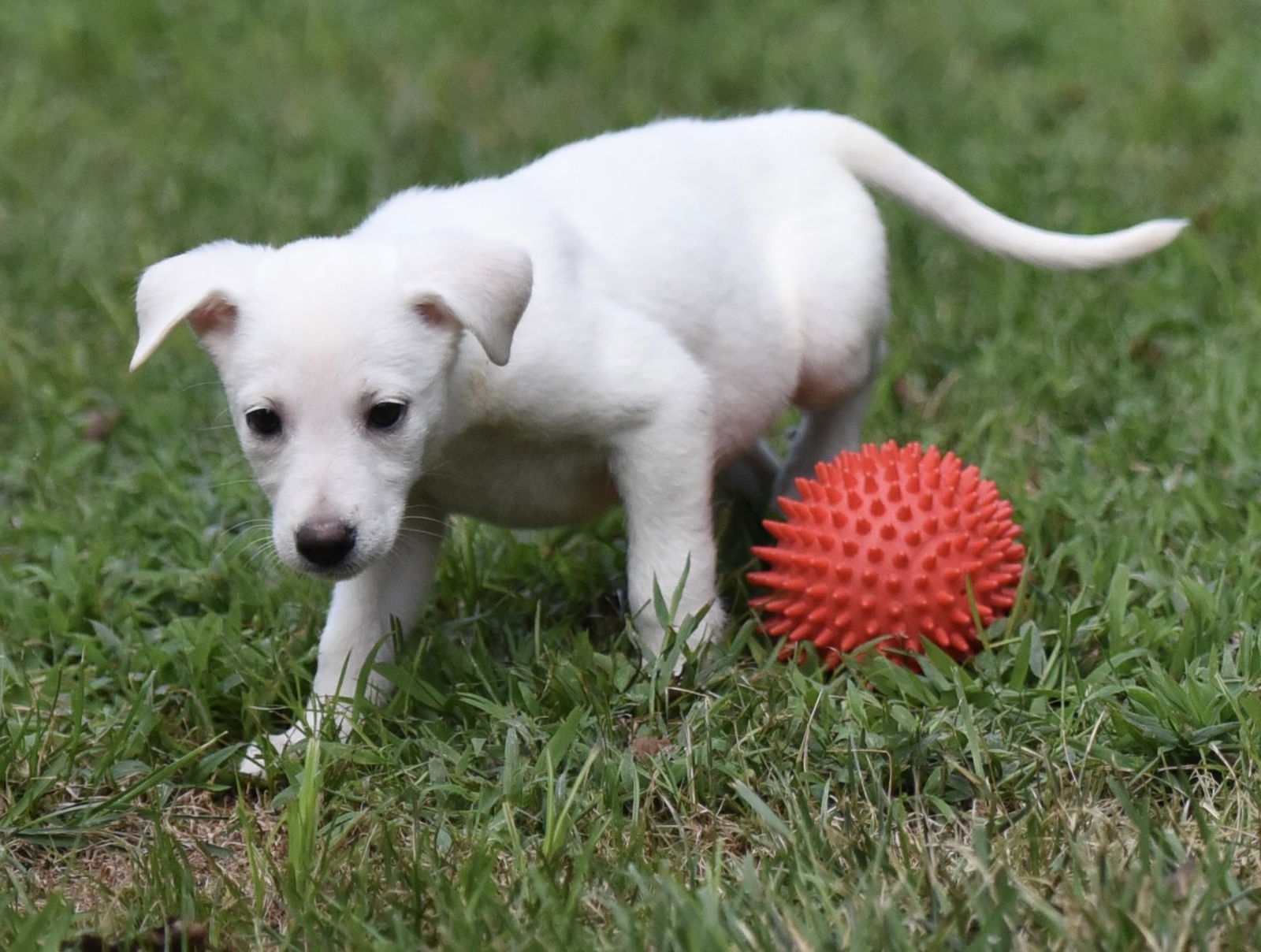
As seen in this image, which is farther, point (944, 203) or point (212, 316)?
point (944, 203)

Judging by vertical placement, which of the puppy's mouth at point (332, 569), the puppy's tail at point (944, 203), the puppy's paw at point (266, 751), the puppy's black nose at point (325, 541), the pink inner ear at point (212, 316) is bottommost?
the puppy's paw at point (266, 751)

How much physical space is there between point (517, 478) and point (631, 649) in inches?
18.6

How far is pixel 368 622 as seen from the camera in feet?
11.8

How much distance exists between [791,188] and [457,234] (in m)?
1.14

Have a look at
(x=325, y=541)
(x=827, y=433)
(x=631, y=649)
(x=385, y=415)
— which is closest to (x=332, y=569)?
(x=325, y=541)

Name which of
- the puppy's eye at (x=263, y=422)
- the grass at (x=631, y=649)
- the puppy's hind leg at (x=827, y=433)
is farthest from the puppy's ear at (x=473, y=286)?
the puppy's hind leg at (x=827, y=433)

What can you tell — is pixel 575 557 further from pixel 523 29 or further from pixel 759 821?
pixel 523 29

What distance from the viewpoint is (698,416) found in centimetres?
352

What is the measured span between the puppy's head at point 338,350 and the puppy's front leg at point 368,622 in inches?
16.5

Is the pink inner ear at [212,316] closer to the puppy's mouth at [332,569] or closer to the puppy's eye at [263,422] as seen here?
the puppy's eye at [263,422]

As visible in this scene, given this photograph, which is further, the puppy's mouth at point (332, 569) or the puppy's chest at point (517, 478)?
the puppy's chest at point (517, 478)

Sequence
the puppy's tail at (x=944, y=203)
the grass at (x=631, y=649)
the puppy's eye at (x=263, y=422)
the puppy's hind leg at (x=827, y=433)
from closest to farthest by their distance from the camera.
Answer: the grass at (x=631, y=649) < the puppy's eye at (x=263, y=422) < the puppy's tail at (x=944, y=203) < the puppy's hind leg at (x=827, y=433)

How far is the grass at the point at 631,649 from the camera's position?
2.65 m

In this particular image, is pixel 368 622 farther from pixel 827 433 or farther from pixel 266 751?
pixel 827 433
